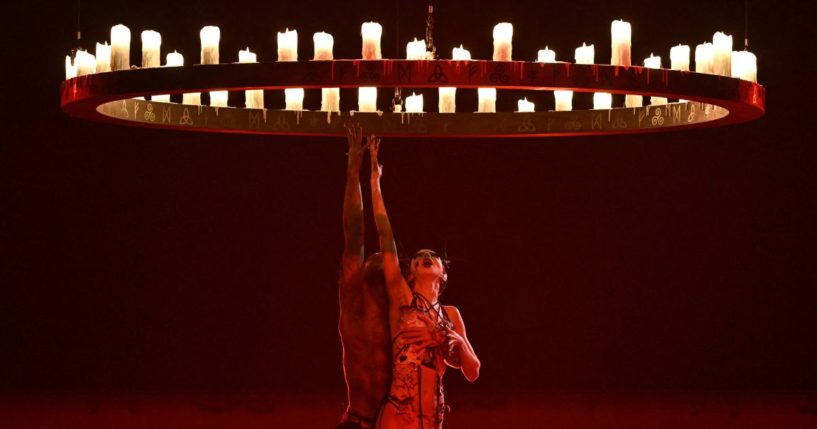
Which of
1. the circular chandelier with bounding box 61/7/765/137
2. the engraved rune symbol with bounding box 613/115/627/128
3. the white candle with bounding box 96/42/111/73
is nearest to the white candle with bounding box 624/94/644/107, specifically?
the circular chandelier with bounding box 61/7/765/137

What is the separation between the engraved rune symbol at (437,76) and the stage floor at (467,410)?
383 centimetres

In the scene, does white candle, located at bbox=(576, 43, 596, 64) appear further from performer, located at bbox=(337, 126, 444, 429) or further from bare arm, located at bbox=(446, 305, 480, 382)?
bare arm, located at bbox=(446, 305, 480, 382)

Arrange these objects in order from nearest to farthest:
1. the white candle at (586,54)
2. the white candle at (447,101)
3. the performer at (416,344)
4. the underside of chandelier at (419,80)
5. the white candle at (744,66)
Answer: the underside of chandelier at (419,80)
the white candle at (744,66)
the white candle at (586,54)
the performer at (416,344)
the white candle at (447,101)

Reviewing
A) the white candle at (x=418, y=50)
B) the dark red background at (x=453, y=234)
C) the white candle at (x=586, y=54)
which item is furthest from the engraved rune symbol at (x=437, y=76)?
the dark red background at (x=453, y=234)

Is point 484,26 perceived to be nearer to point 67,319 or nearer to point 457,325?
point 67,319

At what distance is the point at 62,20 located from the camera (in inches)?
309

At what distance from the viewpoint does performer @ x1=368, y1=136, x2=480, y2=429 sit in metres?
4.25

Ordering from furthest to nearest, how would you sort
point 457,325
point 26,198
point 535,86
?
point 26,198, point 457,325, point 535,86

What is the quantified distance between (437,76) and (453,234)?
183 inches

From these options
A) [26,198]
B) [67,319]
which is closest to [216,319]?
[67,319]

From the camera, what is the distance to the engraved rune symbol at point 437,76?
131 inches

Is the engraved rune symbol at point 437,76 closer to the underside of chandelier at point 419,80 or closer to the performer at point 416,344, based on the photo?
the underside of chandelier at point 419,80

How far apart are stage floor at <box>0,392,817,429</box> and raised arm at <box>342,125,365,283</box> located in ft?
8.86

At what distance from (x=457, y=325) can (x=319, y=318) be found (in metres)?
3.70
